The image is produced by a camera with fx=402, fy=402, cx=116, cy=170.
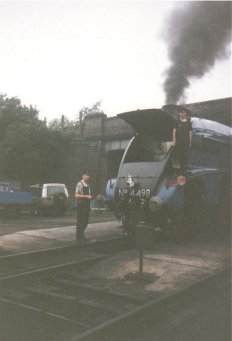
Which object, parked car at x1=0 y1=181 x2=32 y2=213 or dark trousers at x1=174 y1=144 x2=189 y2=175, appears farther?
parked car at x1=0 y1=181 x2=32 y2=213

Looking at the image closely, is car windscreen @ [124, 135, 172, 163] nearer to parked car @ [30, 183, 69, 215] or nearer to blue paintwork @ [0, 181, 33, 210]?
blue paintwork @ [0, 181, 33, 210]

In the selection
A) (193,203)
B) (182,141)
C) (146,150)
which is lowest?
(193,203)

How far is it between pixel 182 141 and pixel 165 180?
1.00 m

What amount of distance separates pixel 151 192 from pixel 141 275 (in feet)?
9.75

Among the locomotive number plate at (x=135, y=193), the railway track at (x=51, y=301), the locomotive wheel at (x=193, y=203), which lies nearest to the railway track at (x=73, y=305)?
the railway track at (x=51, y=301)

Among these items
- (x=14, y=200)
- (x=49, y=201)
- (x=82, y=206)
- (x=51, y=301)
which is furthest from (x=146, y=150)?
(x=49, y=201)

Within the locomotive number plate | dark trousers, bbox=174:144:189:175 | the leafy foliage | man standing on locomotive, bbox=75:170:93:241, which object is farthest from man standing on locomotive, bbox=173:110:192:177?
the leafy foliage

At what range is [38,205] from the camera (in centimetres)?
2034

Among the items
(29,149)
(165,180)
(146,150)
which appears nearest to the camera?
(165,180)

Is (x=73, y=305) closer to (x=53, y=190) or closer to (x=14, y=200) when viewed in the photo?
(x=14, y=200)

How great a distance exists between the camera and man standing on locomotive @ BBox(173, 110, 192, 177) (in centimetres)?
931

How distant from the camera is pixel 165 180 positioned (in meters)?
9.23

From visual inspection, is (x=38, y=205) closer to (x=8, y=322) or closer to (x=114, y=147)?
(x=114, y=147)

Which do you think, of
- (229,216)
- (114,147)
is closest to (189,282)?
(229,216)
